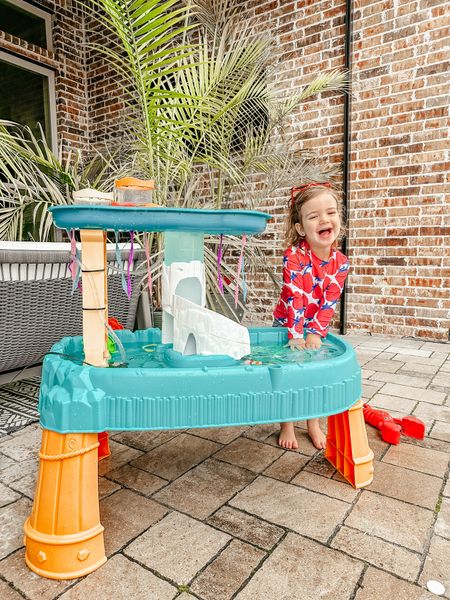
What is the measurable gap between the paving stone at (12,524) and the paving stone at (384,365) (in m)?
2.04

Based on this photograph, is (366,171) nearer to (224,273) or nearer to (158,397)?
(224,273)

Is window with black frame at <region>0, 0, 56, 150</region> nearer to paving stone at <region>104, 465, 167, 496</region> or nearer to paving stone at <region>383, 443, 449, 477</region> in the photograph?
paving stone at <region>104, 465, 167, 496</region>

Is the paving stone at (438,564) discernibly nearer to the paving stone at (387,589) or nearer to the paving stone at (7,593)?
the paving stone at (387,589)

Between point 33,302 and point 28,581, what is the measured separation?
135 cm

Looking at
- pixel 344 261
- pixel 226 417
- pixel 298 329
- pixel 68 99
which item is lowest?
pixel 226 417

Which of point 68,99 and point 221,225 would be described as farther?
point 68,99

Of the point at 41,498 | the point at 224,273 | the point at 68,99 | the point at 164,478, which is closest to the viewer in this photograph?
the point at 41,498

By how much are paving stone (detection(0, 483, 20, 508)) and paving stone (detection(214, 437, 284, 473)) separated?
0.64 meters

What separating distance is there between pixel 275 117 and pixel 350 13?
119cm

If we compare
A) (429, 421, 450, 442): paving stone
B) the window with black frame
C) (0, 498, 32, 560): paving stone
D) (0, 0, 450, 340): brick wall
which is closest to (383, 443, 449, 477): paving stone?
(429, 421, 450, 442): paving stone

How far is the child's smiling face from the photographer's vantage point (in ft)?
5.19

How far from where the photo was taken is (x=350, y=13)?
3520mm

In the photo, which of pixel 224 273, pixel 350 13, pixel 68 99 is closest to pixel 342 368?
pixel 224 273

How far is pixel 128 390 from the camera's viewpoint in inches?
39.1
